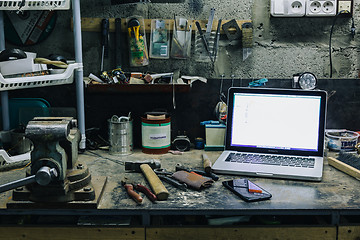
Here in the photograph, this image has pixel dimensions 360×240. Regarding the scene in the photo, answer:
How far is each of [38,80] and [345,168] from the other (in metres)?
1.34

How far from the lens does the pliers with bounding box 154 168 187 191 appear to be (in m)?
1.29

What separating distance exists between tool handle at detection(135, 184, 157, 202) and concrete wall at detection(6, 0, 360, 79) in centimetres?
83

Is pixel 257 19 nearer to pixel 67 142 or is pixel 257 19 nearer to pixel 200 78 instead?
pixel 200 78

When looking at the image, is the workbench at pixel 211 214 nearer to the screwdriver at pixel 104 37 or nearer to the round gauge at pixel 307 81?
the round gauge at pixel 307 81

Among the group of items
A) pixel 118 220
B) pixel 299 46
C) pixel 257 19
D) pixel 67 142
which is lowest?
pixel 118 220

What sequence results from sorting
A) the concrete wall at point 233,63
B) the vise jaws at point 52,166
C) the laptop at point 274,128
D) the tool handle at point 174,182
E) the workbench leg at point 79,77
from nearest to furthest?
the vise jaws at point 52,166
the tool handle at point 174,182
the laptop at point 274,128
the workbench leg at point 79,77
the concrete wall at point 233,63

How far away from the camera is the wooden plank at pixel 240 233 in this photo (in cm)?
117

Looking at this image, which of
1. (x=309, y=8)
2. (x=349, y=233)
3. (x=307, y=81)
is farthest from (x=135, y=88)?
(x=349, y=233)

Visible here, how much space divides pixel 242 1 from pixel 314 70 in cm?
55

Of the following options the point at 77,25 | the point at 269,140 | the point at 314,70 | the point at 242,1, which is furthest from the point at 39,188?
the point at 314,70

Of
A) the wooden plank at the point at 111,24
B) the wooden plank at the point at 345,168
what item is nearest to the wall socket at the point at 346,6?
the wooden plank at the point at 111,24

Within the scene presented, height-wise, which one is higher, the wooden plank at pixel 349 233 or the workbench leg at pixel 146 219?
the workbench leg at pixel 146 219

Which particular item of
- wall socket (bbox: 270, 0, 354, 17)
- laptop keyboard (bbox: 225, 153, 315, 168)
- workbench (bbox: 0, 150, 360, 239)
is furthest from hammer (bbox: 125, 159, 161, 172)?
wall socket (bbox: 270, 0, 354, 17)

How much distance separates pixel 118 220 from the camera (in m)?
1.19
